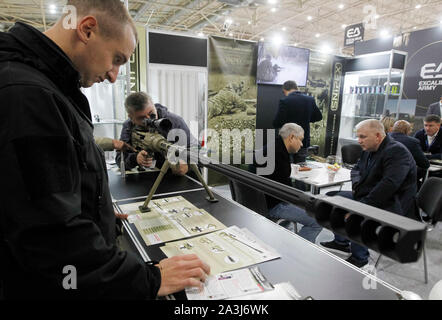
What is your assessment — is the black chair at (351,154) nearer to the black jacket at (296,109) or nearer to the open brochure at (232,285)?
the black jacket at (296,109)

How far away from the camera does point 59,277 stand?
58cm

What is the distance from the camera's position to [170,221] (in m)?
1.39

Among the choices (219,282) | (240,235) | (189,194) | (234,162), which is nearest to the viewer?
(219,282)

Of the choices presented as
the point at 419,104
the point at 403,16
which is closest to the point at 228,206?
the point at 419,104

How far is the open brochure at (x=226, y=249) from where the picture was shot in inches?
40.2

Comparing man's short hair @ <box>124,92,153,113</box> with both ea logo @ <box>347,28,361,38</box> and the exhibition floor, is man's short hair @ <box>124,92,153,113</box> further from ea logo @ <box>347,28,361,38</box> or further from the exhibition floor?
ea logo @ <box>347,28,361,38</box>

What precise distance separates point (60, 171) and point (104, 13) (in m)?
0.41

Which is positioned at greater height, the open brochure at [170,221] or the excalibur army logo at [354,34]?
the excalibur army logo at [354,34]

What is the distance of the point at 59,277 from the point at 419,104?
737 centimetres

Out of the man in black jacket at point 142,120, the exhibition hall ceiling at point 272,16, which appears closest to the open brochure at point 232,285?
the man in black jacket at point 142,120

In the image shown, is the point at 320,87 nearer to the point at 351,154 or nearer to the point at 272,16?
the point at 351,154

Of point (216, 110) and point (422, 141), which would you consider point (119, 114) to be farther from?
point (422, 141)

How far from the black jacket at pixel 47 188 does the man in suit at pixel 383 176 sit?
2321 mm

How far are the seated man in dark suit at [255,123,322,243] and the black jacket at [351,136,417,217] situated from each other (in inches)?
21.4
